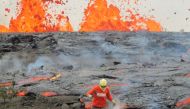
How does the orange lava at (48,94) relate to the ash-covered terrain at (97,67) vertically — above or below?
below

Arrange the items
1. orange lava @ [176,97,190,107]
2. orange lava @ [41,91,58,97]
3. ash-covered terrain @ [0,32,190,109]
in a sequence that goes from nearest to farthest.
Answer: orange lava @ [176,97,190,107] < ash-covered terrain @ [0,32,190,109] < orange lava @ [41,91,58,97]

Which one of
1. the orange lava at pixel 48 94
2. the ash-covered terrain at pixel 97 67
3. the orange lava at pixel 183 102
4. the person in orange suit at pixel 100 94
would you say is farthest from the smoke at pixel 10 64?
the person in orange suit at pixel 100 94

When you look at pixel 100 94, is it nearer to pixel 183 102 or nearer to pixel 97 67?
pixel 183 102

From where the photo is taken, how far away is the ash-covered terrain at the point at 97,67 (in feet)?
58.0

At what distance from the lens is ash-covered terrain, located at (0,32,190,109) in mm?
17672

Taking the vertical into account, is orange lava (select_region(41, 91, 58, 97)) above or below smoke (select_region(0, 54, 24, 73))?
below

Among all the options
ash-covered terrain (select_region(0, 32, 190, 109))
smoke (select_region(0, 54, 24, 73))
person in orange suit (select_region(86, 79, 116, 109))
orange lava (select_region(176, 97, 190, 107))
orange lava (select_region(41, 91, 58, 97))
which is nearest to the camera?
person in orange suit (select_region(86, 79, 116, 109))

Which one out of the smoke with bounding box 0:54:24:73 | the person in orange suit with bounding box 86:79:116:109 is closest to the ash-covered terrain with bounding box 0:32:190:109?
the smoke with bounding box 0:54:24:73

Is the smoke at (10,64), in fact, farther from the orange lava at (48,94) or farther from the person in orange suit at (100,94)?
the person in orange suit at (100,94)

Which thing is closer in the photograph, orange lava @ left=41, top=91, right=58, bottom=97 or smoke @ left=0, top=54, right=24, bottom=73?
orange lava @ left=41, top=91, right=58, bottom=97

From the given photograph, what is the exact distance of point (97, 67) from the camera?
29.9 meters

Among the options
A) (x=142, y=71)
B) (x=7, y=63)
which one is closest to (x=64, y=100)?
(x=142, y=71)

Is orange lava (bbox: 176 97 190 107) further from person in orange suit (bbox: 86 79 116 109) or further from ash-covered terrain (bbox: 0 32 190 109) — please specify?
person in orange suit (bbox: 86 79 116 109)

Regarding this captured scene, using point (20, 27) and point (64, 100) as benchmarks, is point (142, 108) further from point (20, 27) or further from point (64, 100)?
point (20, 27)
